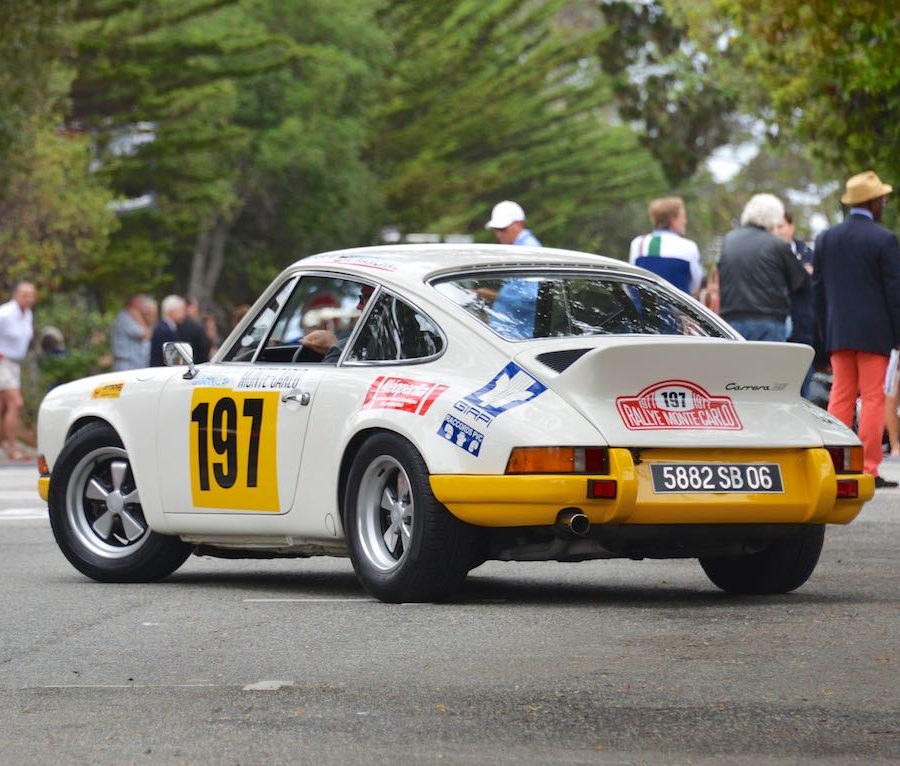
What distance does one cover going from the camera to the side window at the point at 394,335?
920 centimetres

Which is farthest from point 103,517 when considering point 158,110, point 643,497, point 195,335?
point 158,110

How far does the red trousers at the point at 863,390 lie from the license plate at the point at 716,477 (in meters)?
5.28

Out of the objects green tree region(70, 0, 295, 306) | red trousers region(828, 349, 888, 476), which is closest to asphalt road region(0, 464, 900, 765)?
red trousers region(828, 349, 888, 476)

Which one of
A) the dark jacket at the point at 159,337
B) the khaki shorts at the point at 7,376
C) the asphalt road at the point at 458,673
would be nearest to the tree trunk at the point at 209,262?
the khaki shorts at the point at 7,376

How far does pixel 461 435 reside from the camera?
858cm

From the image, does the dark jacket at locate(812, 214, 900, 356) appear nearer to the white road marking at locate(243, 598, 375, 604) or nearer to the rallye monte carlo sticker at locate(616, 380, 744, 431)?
the rallye monte carlo sticker at locate(616, 380, 744, 431)

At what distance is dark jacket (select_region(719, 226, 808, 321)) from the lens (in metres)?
14.2

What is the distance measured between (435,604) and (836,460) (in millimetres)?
1634

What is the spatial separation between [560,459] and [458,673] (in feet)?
4.89

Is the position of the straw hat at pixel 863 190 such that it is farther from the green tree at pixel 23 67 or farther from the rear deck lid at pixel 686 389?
the green tree at pixel 23 67

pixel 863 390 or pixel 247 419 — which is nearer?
pixel 247 419

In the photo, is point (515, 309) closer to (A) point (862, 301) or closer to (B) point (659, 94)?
(A) point (862, 301)

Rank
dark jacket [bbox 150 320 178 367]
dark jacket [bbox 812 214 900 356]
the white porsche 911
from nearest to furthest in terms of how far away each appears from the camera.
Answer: the white porsche 911 → dark jacket [bbox 812 214 900 356] → dark jacket [bbox 150 320 178 367]

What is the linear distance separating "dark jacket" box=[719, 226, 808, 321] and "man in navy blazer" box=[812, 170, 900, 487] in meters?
0.21
